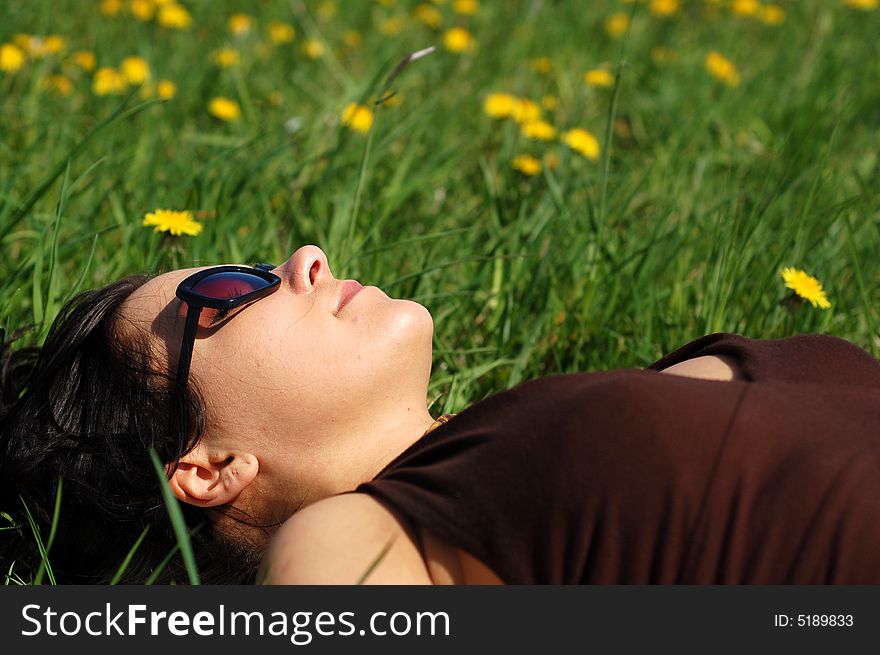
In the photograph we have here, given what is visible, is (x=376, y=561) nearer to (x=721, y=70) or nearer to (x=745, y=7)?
(x=721, y=70)

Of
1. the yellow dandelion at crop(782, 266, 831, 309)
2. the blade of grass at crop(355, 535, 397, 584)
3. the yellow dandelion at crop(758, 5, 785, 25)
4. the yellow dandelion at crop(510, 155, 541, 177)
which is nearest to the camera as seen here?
the blade of grass at crop(355, 535, 397, 584)

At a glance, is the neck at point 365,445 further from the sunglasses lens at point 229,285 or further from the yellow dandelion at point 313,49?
the yellow dandelion at point 313,49

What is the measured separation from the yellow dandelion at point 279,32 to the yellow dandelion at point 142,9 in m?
0.43

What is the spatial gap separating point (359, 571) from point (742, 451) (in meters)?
0.51

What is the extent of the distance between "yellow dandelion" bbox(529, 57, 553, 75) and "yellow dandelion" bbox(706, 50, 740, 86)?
0.55m

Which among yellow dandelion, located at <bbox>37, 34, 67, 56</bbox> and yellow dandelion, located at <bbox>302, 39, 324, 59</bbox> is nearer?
yellow dandelion, located at <bbox>37, 34, 67, 56</bbox>

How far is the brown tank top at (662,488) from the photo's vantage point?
1.26 m

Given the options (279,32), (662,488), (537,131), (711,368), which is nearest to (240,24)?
(279,32)

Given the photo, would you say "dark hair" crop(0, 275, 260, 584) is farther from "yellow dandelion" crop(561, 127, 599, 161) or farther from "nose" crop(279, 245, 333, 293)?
"yellow dandelion" crop(561, 127, 599, 161)

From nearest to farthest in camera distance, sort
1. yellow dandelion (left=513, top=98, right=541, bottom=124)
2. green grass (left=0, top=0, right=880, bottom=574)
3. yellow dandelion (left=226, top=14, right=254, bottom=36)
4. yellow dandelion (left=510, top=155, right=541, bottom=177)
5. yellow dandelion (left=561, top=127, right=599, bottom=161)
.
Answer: green grass (left=0, top=0, right=880, bottom=574), yellow dandelion (left=510, top=155, right=541, bottom=177), yellow dandelion (left=561, top=127, right=599, bottom=161), yellow dandelion (left=513, top=98, right=541, bottom=124), yellow dandelion (left=226, top=14, right=254, bottom=36)

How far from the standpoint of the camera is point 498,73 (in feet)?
11.8

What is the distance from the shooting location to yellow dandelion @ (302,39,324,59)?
137 inches

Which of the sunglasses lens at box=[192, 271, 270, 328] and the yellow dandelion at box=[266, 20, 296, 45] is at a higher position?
the sunglasses lens at box=[192, 271, 270, 328]

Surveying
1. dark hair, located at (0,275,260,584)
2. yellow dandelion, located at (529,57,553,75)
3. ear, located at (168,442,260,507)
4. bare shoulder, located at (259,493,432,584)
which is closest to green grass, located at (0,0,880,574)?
yellow dandelion, located at (529,57,553,75)
